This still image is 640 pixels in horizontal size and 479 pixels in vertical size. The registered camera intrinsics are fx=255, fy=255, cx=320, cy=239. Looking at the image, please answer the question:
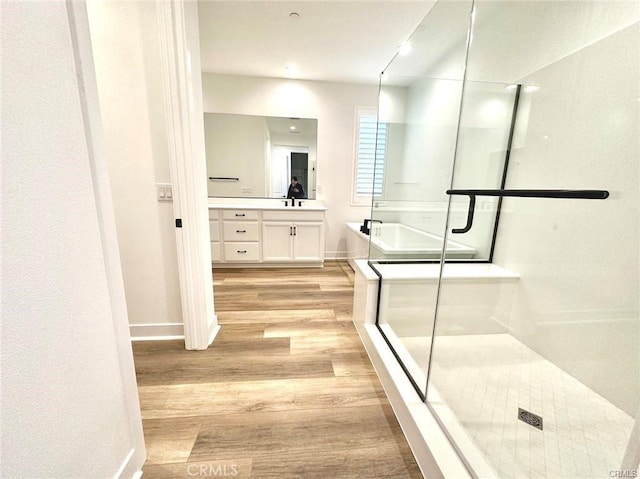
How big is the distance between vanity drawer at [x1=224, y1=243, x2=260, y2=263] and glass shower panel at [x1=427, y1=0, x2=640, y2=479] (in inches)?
90.4

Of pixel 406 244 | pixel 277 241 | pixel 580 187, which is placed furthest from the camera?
pixel 277 241

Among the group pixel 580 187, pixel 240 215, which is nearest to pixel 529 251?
pixel 580 187

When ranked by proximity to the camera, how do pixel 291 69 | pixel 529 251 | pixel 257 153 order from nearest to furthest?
pixel 529 251
pixel 291 69
pixel 257 153

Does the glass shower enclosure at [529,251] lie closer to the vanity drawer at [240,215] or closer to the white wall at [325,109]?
the white wall at [325,109]

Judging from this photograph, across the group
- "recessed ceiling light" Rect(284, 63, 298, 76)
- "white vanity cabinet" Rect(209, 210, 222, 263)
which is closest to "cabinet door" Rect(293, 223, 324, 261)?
"white vanity cabinet" Rect(209, 210, 222, 263)

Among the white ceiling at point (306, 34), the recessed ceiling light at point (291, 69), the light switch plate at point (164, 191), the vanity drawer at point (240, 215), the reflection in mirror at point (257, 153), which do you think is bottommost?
the vanity drawer at point (240, 215)

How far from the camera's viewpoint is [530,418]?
1219mm

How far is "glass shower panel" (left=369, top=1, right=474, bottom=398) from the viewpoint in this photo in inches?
71.1

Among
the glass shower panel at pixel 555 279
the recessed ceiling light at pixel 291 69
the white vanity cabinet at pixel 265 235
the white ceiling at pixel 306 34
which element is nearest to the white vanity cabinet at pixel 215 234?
the white vanity cabinet at pixel 265 235

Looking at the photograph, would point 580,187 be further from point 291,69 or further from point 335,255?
point 291,69

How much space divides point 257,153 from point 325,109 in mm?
1128

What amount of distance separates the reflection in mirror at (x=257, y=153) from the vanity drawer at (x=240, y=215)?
0.48 meters

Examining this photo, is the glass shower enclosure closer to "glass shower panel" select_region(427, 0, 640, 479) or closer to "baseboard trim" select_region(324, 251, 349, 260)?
"glass shower panel" select_region(427, 0, 640, 479)

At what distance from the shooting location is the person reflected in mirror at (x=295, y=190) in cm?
364
